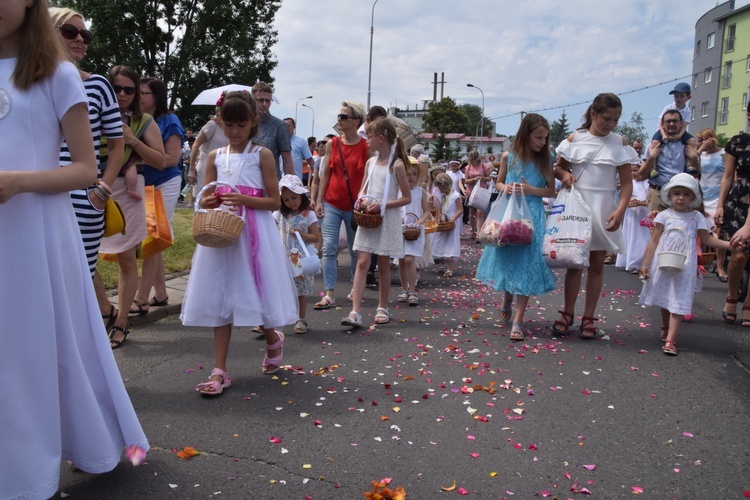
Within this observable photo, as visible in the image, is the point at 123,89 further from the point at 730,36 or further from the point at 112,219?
the point at 730,36

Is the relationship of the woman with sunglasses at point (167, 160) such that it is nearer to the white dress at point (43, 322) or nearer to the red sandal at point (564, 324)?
the white dress at point (43, 322)

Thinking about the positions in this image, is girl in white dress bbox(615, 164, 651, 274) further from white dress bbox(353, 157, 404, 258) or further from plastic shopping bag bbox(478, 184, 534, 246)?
white dress bbox(353, 157, 404, 258)

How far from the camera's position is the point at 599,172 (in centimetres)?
615

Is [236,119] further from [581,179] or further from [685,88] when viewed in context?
[685,88]

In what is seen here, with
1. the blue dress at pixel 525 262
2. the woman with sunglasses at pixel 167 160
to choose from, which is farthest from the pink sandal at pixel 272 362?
the blue dress at pixel 525 262

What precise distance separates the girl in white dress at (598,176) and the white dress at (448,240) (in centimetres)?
440

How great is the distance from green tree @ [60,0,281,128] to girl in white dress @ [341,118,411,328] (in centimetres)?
2268

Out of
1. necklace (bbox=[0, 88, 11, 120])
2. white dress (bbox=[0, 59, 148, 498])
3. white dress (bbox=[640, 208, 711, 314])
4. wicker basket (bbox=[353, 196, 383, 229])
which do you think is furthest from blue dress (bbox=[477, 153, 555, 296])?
necklace (bbox=[0, 88, 11, 120])

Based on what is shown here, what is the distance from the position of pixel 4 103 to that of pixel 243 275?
2.19m

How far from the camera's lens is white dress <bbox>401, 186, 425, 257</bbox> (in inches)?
332

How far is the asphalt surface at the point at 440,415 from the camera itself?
3160 millimetres

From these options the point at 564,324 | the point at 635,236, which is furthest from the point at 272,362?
the point at 635,236

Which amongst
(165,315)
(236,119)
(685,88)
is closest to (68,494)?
(236,119)

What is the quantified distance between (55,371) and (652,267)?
205 inches
